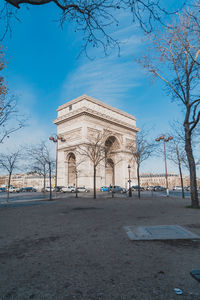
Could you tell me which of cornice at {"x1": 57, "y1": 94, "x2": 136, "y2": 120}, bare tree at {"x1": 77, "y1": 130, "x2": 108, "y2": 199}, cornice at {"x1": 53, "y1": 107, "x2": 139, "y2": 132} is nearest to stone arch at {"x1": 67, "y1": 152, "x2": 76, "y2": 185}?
bare tree at {"x1": 77, "y1": 130, "x2": 108, "y2": 199}

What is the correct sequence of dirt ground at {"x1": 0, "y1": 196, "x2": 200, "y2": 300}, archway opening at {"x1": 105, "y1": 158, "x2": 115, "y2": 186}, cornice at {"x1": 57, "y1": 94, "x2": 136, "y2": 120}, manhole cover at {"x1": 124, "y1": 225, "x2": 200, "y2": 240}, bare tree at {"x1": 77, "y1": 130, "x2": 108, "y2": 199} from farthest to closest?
1. archway opening at {"x1": 105, "y1": 158, "x2": 115, "y2": 186}
2. cornice at {"x1": 57, "y1": 94, "x2": 136, "y2": 120}
3. bare tree at {"x1": 77, "y1": 130, "x2": 108, "y2": 199}
4. manhole cover at {"x1": 124, "y1": 225, "x2": 200, "y2": 240}
5. dirt ground at {"x1": 0, "y1": 196, "x2": 200, "y2": 300}

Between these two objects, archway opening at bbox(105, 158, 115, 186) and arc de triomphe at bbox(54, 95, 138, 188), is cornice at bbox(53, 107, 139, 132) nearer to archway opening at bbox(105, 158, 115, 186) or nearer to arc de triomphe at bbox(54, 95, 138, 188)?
arc de triomphe at bbox(54, 95, 138, 188)

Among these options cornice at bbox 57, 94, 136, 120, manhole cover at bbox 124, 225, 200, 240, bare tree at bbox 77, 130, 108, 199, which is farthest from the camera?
cornice at bbox 57, 94, 136, 120

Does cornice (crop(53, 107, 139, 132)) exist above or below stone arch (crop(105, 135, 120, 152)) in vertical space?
above

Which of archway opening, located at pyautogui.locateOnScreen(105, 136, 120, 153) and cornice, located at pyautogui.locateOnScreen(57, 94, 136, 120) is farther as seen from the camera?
archway opening, located at pyautogui.locateOnScreen(105, 136, 120, 153)

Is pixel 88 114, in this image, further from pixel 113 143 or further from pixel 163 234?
pixel 163 234

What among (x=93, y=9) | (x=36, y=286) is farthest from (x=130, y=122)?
(x=36, y=286)

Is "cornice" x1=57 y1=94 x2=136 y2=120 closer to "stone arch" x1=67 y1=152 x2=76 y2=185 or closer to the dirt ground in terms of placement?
"stone arch" x1=67 y1=152 x2=76 y2=185

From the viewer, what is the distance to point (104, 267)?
9.88 ft

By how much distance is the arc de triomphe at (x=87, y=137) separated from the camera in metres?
38.7

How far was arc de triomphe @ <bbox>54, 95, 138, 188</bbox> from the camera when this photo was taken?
38.7 m

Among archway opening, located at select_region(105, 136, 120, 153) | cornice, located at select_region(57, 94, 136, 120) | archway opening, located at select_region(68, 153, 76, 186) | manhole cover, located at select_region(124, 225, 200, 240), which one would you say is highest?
cornice, located at select_region(57, 94, 136, 120)

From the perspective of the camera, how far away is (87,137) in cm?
3894

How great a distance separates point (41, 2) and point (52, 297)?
5.10 meters
